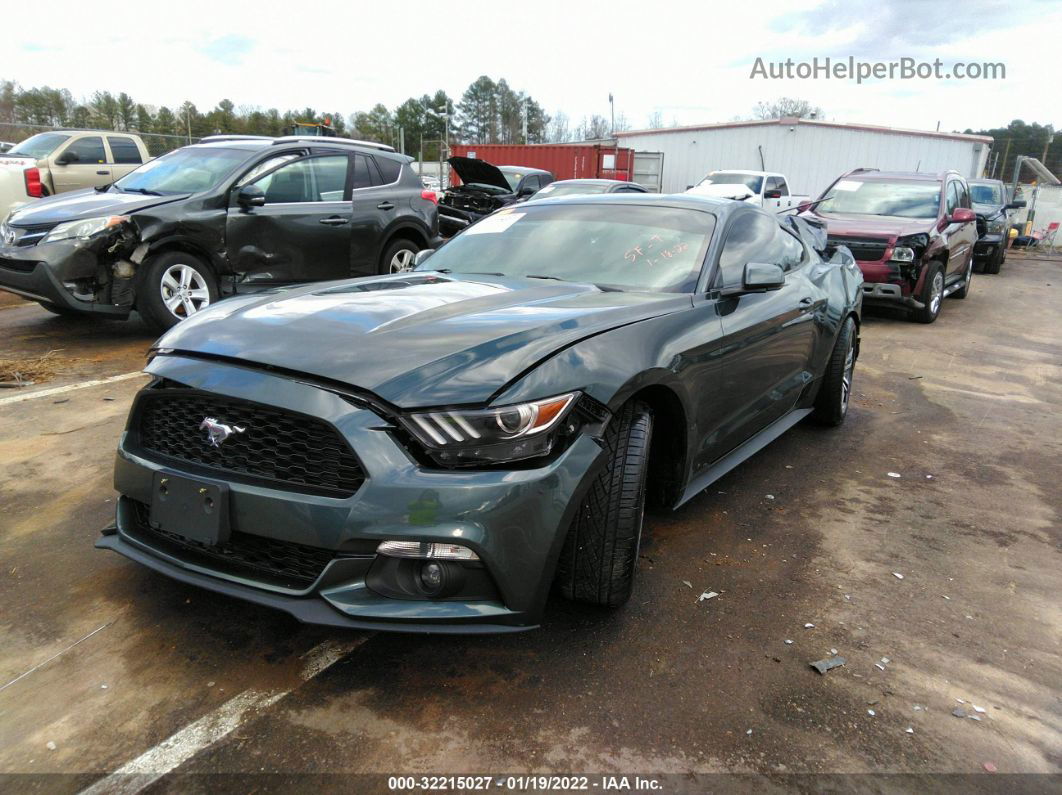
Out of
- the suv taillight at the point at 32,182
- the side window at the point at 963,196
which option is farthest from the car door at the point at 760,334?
the suv taillight at the point at 32,182

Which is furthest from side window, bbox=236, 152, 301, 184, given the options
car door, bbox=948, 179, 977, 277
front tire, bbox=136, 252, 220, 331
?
car door, bbox=948, 179, 977, 277

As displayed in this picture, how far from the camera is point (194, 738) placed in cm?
207

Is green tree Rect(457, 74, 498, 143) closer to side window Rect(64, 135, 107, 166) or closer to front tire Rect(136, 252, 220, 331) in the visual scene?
side window Rect(64, 135, 107, 166)

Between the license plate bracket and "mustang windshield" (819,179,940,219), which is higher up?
"mustang windshield" (819,179,940,219)

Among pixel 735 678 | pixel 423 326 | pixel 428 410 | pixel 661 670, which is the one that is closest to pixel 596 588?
pixel 661 670

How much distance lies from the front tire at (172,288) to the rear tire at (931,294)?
26.3 feet

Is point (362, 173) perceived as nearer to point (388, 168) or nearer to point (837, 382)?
point (388, 168)

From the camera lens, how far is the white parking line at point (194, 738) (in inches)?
75.2

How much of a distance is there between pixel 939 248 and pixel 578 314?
814 cm

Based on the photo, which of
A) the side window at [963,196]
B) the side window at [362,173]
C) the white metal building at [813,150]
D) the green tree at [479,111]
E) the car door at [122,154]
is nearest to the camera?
the side window at [362,173]

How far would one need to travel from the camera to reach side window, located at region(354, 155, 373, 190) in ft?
25.3

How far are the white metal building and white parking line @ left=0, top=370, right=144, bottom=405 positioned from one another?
25.3m

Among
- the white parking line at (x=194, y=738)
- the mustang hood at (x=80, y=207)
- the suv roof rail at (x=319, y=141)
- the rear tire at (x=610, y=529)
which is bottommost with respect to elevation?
the white parking line at (x=194, y=738)

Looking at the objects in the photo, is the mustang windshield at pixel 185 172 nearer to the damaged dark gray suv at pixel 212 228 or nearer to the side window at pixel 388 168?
the damaged dark gray suv at pixel 212 228
